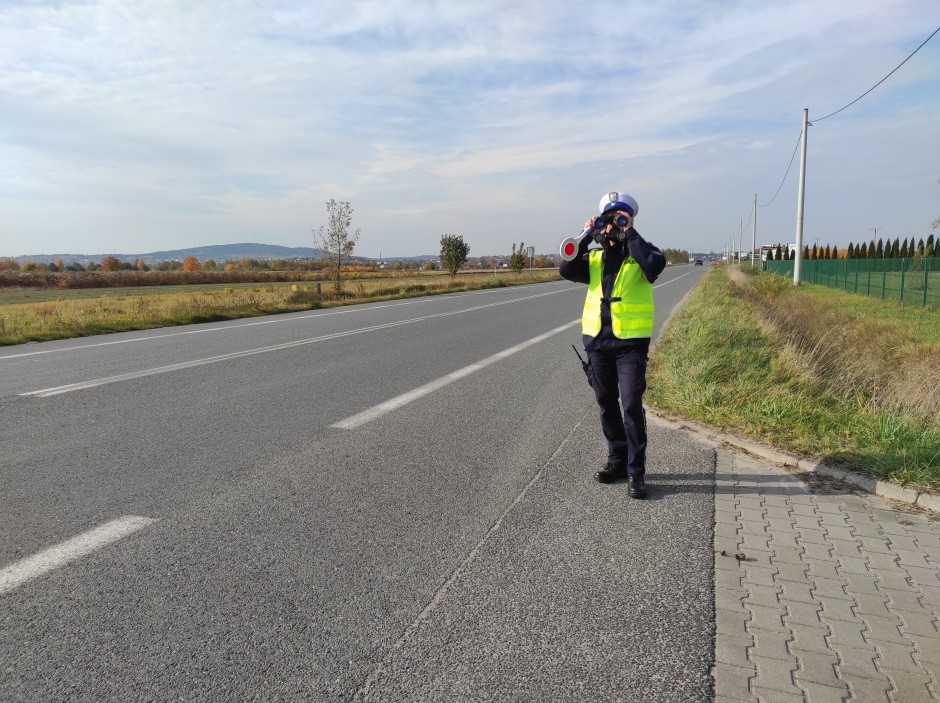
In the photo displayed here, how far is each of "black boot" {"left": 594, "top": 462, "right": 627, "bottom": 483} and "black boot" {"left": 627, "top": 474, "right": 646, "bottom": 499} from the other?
0.74ft

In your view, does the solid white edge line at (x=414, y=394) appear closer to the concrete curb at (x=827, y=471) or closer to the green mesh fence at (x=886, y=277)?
the concrete curb at (x=827, y=471)

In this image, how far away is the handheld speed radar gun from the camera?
4.32 m

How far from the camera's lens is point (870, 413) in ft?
19.4

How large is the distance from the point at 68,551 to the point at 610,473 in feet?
10.7

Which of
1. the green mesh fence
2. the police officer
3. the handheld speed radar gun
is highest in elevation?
the handheld speed radar gun

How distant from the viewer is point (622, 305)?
4.36 m

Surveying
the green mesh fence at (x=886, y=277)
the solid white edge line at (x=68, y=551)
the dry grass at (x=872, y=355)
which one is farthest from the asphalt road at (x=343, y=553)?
the green mesh fence at (x=886, y=277)

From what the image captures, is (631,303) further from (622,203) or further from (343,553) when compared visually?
(343,553)

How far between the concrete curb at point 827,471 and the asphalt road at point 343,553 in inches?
13.9

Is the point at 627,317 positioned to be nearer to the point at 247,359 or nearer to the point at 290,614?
the point at 290,614

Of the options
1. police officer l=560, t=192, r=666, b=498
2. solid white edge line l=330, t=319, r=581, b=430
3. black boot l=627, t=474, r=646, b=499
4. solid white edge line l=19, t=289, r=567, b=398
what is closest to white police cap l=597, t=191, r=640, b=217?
police officer l=560, t=192, r=666, b=498

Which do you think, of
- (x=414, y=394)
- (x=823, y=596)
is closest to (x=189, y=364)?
(x=414, y=394)

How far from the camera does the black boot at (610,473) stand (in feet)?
15.0

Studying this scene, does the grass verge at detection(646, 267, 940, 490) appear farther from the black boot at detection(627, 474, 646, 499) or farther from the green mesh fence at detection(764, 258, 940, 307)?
the green mesh fence at detection(764, 258, 940, 307)
